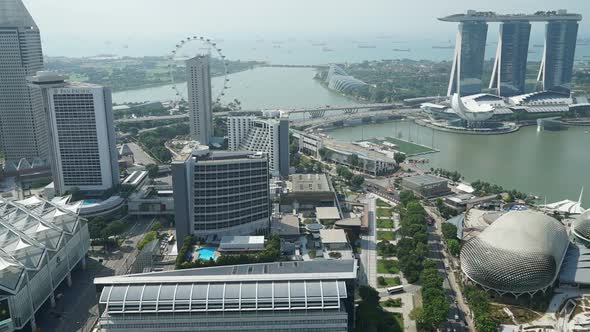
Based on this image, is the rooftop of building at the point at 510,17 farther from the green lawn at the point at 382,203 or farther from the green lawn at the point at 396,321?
the green lawn at the point at 396,321

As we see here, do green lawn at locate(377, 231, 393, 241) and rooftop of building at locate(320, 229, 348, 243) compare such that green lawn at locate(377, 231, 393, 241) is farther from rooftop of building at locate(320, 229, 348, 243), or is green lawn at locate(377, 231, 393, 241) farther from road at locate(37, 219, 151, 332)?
road at locate(37, 219, 151, 332)

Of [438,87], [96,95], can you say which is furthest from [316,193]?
[438,87]

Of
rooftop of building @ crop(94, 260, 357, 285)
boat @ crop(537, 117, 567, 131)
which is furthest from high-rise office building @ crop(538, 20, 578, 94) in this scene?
rooftop of building @ crop(94, 260, 357, 285)

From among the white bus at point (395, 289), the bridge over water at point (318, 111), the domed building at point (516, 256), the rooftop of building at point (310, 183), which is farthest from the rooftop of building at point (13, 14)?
the domed building at point (516, 256)

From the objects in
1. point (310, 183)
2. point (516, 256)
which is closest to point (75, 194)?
point (310, 183)

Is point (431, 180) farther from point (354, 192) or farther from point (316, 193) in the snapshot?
point (316, 193)

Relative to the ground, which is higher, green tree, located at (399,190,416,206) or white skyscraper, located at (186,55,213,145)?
white skyscraper, located at (186,55,213,145)

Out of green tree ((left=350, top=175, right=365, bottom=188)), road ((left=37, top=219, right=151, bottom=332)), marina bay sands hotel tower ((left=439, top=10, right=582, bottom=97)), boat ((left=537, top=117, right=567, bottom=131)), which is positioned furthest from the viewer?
marina bay sands hotel tower ((left=439, top=10, right=582, bottom=97))

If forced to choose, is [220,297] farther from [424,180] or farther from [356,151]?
[356,151]
